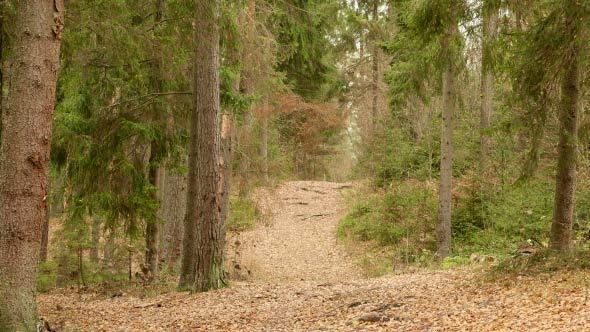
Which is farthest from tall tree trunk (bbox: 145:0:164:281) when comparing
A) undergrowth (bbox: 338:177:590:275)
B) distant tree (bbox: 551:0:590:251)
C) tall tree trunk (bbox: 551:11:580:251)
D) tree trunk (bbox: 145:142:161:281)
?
tall tree trunk (bbox: 551:11:580:251)

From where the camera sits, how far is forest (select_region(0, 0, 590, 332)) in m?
5.78

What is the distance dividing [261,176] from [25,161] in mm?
9390

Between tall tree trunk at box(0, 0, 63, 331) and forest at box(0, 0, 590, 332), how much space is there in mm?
15

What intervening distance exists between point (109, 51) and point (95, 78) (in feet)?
4.91

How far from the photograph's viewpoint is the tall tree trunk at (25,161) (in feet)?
17.5

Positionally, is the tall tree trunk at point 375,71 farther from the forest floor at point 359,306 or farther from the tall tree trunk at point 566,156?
the tall tree trunk at point 566,156

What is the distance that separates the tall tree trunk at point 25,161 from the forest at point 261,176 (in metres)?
0.01

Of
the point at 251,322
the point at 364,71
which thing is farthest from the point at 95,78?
the point at 364,71

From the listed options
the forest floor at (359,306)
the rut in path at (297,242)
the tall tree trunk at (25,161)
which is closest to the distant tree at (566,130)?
the forest floor at (359,306)

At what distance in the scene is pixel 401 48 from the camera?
1300cm

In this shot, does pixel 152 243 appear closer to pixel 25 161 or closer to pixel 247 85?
pixel 247 85

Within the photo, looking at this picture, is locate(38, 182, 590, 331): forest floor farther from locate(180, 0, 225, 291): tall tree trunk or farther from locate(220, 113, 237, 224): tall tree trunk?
locate(220, 113, 237, 224): tall tree trunk

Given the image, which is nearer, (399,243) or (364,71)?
(399,243)

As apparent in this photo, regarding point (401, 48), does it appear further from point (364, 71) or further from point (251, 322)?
point (364, 71)
